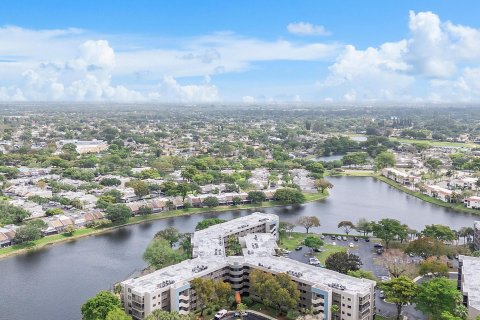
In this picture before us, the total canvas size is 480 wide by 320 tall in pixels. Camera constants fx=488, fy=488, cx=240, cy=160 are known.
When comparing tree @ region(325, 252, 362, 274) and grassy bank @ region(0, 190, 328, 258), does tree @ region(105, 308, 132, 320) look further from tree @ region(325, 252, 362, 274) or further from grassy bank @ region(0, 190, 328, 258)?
grassy bank @ region(0, 190, 328, 258)

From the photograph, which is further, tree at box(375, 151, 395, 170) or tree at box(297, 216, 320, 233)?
tree at box(375, 151, 395, 170)

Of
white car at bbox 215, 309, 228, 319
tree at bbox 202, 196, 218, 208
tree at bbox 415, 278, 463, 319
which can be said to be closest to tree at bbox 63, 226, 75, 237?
tree at bbox 202, 196, 218, 208

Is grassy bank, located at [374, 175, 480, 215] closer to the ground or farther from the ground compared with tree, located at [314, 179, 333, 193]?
closer to the ground

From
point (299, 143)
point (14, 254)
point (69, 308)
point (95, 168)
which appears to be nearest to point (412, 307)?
point (69, 308)

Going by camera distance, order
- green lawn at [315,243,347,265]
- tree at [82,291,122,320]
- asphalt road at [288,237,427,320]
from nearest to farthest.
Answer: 1. tree at [82,291,122,320]
2. asphalt road at [288,237,427,320]
3. green lawn at [315,243,347,265]

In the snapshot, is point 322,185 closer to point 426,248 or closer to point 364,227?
point 364,227

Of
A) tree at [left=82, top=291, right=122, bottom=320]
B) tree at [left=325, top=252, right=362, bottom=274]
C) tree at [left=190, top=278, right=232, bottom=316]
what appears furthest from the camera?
tree at [left=325, top=252, right=362, bottom=274]

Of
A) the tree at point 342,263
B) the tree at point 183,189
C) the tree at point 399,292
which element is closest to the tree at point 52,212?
the tree at point 183,189
